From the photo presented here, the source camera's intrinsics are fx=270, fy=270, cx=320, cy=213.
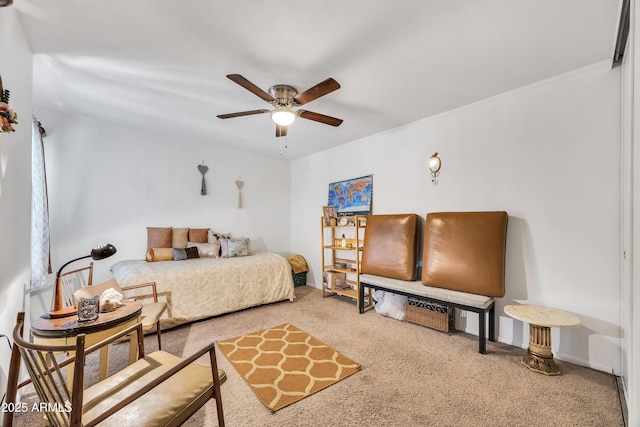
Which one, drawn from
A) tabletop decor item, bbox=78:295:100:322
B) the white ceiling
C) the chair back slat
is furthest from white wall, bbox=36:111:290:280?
the chair back slat

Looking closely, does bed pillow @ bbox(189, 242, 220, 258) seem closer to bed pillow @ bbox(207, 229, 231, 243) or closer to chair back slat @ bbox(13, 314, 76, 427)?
bed pillow @ bbox(207, 229, 231, 243)

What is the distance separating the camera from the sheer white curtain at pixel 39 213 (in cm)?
291

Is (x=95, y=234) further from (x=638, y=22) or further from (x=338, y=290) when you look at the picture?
(x=638, y=22)

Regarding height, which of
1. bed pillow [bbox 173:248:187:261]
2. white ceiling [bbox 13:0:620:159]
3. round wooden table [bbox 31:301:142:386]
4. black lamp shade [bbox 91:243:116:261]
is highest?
white ceiling [bbox 13:0:620:159]

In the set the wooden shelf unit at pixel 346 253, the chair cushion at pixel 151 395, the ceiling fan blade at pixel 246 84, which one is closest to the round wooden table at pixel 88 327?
the chair cushion at pixel 151 395

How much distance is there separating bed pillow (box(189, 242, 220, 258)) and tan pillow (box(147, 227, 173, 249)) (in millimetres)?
335

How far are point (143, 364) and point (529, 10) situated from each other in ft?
10.4

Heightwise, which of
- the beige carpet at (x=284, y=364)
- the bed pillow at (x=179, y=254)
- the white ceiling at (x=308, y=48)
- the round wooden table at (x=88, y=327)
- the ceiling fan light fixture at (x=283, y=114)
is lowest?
the beige carpet at (x=284, y=364)

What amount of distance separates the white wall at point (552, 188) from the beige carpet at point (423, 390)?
1.57 ft

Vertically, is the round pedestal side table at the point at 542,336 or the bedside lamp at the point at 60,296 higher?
the bedside lamp at the point at 60,296

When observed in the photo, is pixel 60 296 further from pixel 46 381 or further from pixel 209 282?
pixel 209 282

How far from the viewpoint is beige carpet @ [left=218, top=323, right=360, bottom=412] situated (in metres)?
2.02

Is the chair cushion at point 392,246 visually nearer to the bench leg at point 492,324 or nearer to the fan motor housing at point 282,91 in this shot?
the bench leg at point 492,324

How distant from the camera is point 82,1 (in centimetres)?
160
